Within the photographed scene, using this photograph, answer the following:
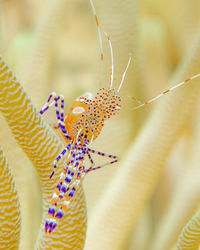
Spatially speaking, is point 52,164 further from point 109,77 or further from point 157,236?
point 157,236

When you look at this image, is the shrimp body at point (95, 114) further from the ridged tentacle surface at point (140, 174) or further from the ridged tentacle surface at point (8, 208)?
the ridged tentacle surface at point (8, 208)

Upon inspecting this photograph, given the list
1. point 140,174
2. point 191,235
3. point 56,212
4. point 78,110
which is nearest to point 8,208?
point 56,212

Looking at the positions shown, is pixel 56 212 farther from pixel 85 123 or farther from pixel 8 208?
pixel 85 123

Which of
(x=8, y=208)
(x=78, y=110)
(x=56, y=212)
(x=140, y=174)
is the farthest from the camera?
(x=78, y=110)

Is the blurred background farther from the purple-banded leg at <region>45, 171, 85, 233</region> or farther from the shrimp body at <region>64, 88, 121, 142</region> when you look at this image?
the purple-banded leg at <region>45, 171, 85, 233</region>

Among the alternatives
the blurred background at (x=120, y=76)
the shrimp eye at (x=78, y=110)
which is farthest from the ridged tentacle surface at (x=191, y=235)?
the shrimp eye at (x=78, y=110)

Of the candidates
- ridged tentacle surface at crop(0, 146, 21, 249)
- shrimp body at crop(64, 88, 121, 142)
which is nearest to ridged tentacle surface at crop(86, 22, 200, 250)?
shrimp body at crop(64, 88, 121, 142)
